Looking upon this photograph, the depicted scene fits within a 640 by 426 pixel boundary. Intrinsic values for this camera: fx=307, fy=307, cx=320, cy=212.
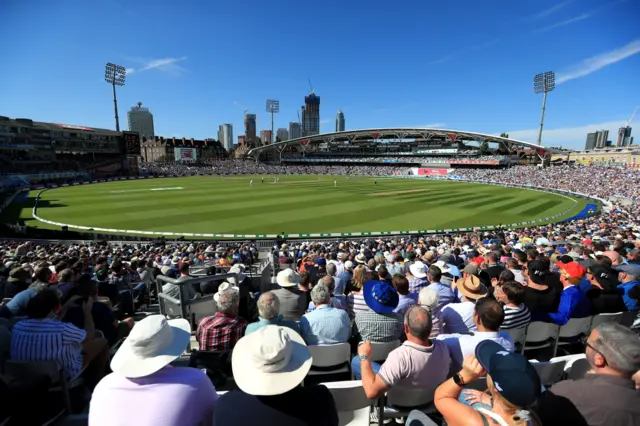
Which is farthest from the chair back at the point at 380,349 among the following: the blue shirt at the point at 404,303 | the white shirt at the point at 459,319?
the blue shirt at the point at 404,303

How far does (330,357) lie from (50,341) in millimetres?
2962

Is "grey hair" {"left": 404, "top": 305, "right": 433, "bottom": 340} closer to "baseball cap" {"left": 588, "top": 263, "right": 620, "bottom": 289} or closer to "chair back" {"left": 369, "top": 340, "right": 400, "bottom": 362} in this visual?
"chair back" {"left": 369, "top": 340, "right": 400, "bottom": 362}

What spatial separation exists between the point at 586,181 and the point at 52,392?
72706mm

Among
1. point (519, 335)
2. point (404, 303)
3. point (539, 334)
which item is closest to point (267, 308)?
point (404, 303)

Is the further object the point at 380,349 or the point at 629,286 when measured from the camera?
the point at 629,286

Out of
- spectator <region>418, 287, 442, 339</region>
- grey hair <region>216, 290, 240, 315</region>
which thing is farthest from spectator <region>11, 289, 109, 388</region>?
spectator <region>418, 287, 442, 339</region>

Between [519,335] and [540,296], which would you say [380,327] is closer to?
[519,335]

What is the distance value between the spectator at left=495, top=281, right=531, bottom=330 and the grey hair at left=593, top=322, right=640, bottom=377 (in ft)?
6.03

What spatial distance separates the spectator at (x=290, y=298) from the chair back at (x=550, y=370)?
3.27 m

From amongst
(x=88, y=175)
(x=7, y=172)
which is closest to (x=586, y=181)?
(x=88, y=175)

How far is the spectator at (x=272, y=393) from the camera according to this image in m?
1.92

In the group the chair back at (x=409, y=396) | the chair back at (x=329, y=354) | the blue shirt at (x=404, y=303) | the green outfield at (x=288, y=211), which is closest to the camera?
the chair back at (x=409, y=396)

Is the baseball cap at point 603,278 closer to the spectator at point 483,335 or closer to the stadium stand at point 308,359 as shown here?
the stadium stand at point 308,359

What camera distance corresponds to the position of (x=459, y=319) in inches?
173
